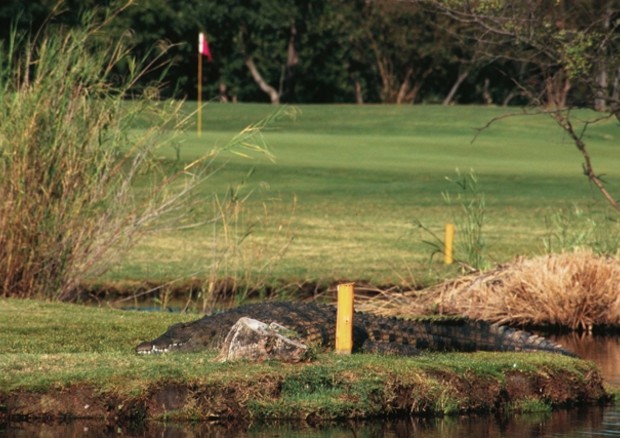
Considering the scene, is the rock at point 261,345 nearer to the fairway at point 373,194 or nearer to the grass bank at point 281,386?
the grass bank at point 281,386

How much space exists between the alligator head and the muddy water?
1.71m

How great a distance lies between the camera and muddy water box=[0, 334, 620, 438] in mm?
7406

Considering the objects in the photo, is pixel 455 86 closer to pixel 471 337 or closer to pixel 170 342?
pixel 471 337

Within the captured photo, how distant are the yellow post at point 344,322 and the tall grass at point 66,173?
3246 mm

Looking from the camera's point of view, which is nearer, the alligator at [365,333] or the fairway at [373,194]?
the alligator at [365,333]

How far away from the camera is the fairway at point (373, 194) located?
618 inches

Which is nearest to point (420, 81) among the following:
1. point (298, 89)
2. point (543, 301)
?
point (298, 89)

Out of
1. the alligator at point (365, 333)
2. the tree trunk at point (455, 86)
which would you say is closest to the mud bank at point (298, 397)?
the alligator at point (365, 333)

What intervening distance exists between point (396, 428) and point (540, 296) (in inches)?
208

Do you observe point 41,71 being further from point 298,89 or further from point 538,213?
point 298,89

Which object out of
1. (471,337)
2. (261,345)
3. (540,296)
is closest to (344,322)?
(261,345)

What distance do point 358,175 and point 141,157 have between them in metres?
14.6

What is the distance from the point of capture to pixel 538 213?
21984 millimetres

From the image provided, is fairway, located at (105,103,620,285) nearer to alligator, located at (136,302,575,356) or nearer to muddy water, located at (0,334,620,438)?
alligator, located at (136,302,575,356)
